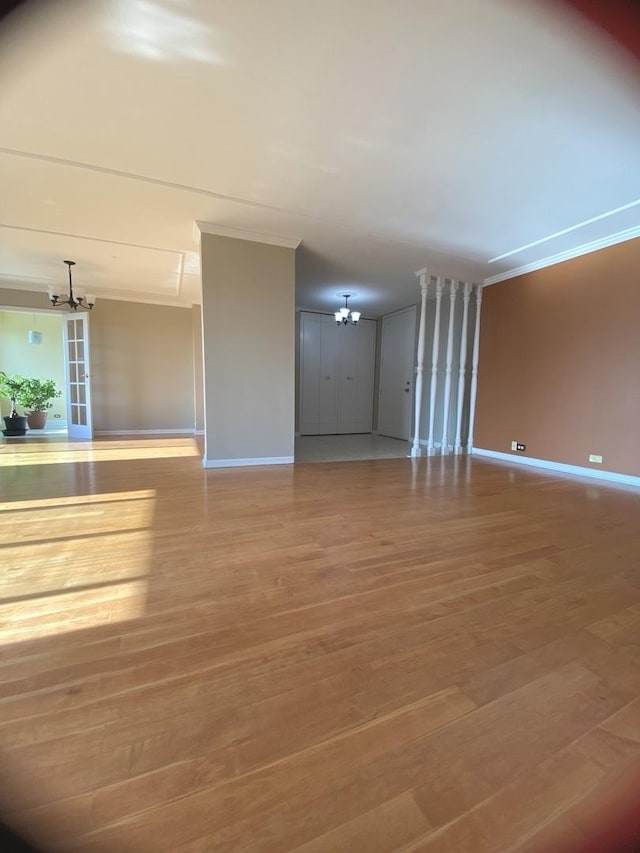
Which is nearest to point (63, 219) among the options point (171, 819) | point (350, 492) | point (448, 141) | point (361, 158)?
point (361, 158)

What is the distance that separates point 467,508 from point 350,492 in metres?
0.97

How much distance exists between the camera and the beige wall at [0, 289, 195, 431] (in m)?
6.41

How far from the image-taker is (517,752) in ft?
2.68

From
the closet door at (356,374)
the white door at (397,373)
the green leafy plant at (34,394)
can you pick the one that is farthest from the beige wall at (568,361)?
the green leafy plant at (34,394)

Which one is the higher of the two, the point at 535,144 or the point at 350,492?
the point at 535,144

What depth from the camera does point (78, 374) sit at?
6176 millimetres

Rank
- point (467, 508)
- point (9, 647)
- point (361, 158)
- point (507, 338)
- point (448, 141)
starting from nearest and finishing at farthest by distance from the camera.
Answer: point (9, 647)
point (448, 141)
point (361, 158)
point (467, 508)
point (507, 338)

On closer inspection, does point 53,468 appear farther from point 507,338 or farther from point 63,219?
point 507,338

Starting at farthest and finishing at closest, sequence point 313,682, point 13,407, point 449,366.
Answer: point 13,407
point 449,366
point 313,682

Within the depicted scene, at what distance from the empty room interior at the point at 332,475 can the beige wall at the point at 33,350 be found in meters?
3.81

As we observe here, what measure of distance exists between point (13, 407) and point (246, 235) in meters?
6.23

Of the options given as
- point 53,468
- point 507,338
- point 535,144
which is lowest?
point 53,468

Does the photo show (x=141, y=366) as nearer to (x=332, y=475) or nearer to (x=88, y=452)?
(x=88, y=452)

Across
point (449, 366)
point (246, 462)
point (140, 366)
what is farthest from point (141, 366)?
point (449, 366)
